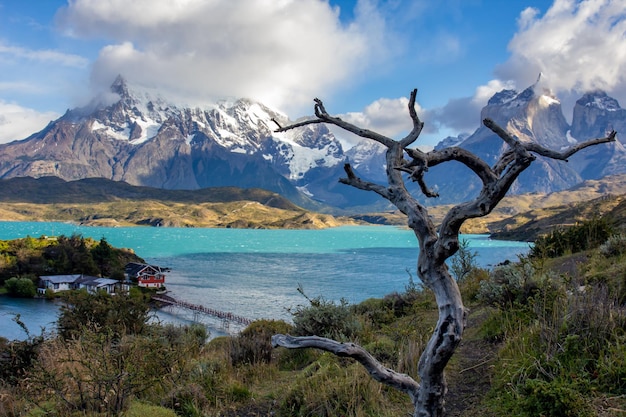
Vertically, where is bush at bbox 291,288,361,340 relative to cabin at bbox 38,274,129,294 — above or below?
above

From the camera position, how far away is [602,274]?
9047mm

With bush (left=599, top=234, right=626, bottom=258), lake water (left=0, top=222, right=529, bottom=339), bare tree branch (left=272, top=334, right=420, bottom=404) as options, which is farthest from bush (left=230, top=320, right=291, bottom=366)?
lake water (left=0, top=222, right=529, bottom=339)

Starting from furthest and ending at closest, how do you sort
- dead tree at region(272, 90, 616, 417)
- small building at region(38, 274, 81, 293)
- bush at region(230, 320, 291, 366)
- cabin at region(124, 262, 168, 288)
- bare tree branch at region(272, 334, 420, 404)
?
cabin at region(124, 262, 168, 288), small building at region(38, 274, 81, 293), bush at region(230, 320, 291, 366), bare tree branch at region(272, 334, 420, 404), dead tree at region(272, 90, 616, 417)

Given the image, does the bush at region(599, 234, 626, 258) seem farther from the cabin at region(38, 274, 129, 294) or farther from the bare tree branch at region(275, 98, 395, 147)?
the cabin at region(38, 274, 129, 294)

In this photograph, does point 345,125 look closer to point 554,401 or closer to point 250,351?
point 554,401

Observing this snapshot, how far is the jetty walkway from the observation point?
44.0m

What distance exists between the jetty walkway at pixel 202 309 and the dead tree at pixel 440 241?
3920cm

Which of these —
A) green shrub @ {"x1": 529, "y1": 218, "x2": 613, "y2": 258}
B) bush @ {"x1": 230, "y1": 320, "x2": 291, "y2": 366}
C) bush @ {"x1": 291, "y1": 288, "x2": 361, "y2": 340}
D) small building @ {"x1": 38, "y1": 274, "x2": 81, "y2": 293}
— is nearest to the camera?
bush @ {"x1": 230, "y1": 320, "x2": 291, "y2": 366}

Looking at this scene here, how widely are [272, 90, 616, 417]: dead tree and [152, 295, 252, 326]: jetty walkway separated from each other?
129 feet

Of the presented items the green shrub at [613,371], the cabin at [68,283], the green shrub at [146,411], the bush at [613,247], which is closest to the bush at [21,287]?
the cabin at [68,283]

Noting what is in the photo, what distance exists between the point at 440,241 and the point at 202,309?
50.9 m

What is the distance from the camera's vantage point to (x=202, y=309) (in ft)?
168

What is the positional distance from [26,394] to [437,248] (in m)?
6.56

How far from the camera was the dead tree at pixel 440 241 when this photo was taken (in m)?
3.53
